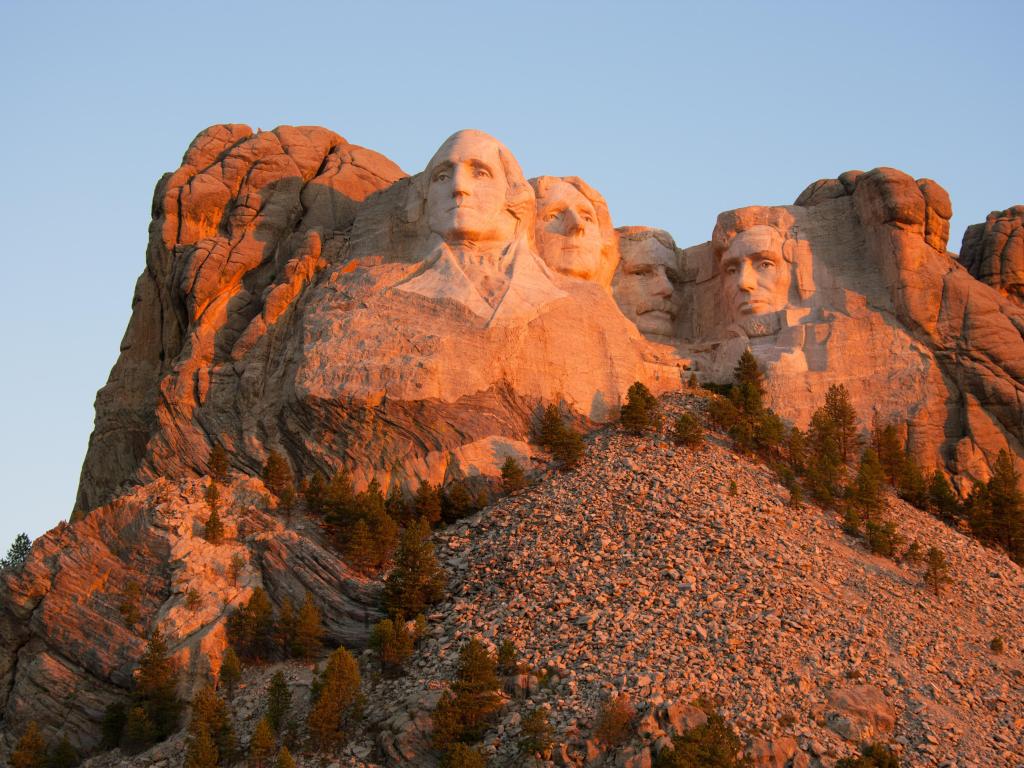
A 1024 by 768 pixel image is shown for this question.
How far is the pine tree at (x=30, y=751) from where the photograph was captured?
134 ft

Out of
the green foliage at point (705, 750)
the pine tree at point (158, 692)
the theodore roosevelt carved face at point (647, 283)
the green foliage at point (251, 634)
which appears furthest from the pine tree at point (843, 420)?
the pine tree at point (158, 692)

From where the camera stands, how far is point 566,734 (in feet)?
119

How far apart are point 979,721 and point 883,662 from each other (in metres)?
2.37

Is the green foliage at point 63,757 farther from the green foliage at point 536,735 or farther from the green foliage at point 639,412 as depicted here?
the green foliage at point 639,412

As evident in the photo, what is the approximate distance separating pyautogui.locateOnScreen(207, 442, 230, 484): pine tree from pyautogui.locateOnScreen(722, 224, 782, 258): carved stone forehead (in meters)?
16.7

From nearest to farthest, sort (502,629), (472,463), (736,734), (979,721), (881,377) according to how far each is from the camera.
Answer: (736,734) < (979,721) < (502,629) < (472,463) < (881,377)

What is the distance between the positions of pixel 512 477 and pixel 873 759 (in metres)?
14.1

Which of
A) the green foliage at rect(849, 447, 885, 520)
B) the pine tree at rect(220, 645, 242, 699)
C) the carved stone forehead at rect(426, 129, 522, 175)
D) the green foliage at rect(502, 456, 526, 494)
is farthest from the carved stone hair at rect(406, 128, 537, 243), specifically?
the pine tree at rect(220, 645, 242, 699)

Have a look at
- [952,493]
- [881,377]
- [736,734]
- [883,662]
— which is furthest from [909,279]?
[736,734]

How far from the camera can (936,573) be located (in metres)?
44.0

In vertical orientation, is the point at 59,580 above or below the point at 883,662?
above


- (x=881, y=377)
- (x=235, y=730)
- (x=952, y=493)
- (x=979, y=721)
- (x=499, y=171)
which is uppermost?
(x=499, y=171)

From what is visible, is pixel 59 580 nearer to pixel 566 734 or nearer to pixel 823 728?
pixel 566 734

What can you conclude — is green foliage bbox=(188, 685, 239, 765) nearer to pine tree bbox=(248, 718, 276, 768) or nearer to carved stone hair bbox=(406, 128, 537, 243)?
pine tree bbox=(248, 718, 276, 768)
